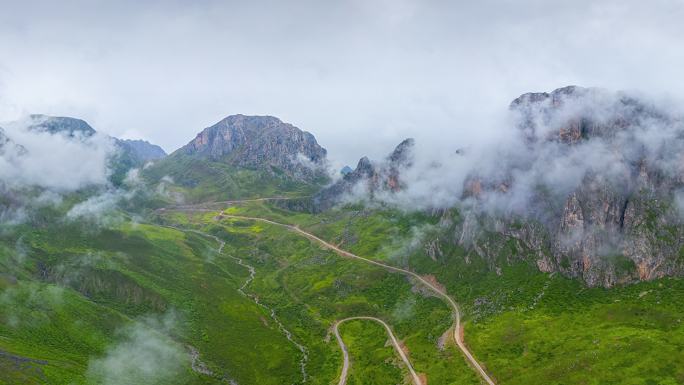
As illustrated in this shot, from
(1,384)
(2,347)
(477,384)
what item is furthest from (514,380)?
(2,347)

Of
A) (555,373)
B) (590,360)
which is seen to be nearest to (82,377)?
(555,373)

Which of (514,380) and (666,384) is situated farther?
(514,380)

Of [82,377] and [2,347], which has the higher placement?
[2,347]

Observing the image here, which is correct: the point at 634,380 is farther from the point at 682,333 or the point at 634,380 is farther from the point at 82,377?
the point at 82,377

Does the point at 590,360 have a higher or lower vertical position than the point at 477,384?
higher

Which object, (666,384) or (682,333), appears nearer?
(666,384)

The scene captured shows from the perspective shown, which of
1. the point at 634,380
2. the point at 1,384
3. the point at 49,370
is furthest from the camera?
the point at 49,370

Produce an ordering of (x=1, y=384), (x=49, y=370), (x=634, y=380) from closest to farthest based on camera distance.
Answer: (x=1, y=384) → (x=634, y=380) → (x=49, y=370)

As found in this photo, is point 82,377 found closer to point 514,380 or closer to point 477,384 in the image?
point 477,384
